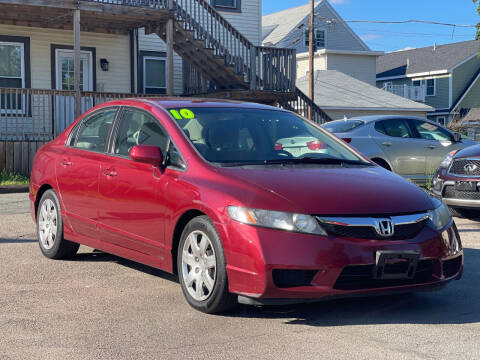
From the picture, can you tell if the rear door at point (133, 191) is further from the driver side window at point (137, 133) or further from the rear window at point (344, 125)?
the rear window at point (344, 125)

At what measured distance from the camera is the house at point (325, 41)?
3997 centimetres

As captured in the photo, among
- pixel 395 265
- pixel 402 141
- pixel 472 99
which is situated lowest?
pixel 395 265

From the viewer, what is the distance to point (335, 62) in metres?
40.5

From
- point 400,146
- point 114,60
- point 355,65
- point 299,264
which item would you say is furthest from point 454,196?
point 355,65

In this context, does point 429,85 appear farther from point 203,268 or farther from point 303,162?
point 203,268

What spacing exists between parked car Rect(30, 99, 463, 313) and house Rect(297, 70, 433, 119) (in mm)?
26963

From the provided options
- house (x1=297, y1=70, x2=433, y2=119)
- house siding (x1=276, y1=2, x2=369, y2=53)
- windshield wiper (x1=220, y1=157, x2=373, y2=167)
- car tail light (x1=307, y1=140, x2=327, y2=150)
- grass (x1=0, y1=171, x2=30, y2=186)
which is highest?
house siding (x1=276, y1=2, x2=369, y2=53)

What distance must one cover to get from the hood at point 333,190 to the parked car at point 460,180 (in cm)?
467

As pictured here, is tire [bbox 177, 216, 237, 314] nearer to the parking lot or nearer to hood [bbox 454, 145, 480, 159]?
the parking lot

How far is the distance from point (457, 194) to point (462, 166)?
1.36 ft

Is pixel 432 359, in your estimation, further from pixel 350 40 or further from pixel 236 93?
pixel 350 40

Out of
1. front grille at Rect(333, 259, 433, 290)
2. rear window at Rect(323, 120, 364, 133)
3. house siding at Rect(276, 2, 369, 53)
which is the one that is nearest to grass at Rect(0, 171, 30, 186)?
rear window at Rect(323, 120, 364, 133)

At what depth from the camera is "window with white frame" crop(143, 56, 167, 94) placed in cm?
2293

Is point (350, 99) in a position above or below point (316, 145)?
above
